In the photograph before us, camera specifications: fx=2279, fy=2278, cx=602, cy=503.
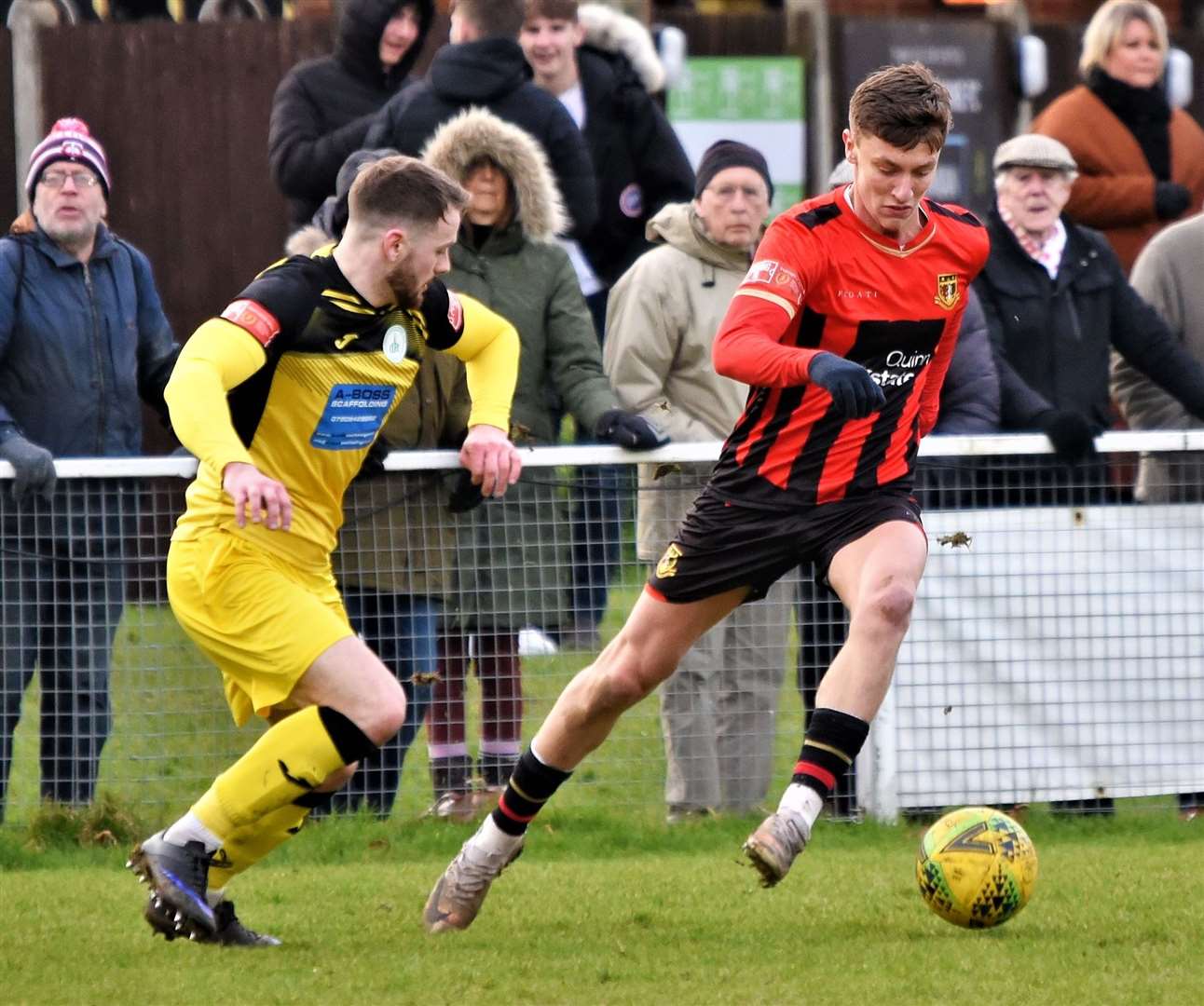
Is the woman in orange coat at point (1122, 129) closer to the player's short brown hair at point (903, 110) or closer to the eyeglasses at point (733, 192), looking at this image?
the eyeglasses at point (733, 192)

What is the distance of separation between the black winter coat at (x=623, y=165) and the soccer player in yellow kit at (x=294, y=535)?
403 centimetres

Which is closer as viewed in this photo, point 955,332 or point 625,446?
point 955,332

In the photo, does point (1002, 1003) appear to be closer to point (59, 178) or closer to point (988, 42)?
point (59, 178)

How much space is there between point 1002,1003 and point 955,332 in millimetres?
2126

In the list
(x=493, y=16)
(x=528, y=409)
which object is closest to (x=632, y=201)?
(x=493, y=16)

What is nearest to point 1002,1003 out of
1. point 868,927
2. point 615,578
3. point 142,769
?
point 868,927

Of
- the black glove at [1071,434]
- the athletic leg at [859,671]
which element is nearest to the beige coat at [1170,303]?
the black glove at [1071,434]

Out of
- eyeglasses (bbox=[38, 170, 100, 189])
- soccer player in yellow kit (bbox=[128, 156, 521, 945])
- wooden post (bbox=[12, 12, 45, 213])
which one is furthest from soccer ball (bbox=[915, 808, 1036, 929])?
wooden post (bbox=[12, 12, 45, 213])

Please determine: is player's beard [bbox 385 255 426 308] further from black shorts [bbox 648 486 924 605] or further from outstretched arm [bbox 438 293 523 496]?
black shorts [bbox 648 486 924 605]

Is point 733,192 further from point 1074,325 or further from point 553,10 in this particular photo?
point 553,10

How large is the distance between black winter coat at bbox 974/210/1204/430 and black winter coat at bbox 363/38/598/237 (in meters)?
1.86

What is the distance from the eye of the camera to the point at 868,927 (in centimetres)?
695

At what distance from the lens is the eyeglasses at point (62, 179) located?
28.7 feet

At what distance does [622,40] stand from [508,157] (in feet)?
8.11
